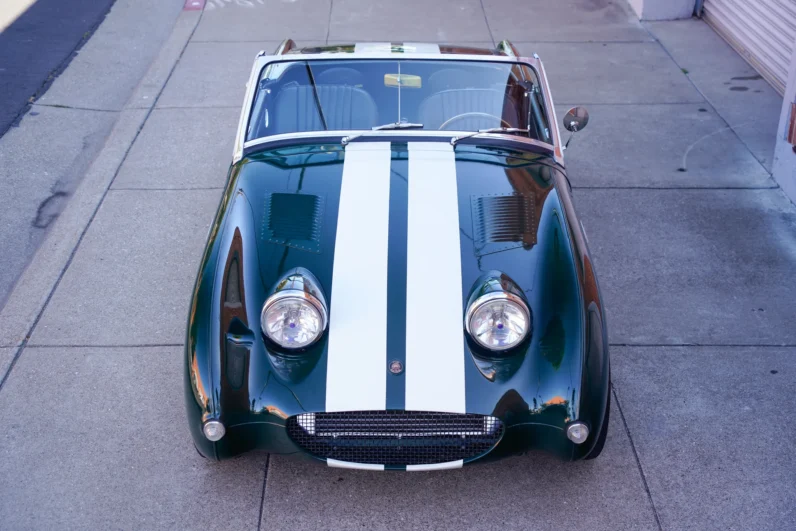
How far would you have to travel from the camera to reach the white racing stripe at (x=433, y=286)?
10.4 feet

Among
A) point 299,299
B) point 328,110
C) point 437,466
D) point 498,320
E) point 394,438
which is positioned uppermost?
point 328,110

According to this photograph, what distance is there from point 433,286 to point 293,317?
0.64 m

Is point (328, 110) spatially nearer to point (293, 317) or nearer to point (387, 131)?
point (387, 131)

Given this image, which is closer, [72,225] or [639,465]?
[639,465]

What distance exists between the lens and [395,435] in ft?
10.4

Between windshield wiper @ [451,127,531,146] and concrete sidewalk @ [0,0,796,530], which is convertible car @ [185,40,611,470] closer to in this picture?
windshield wiper @ [451,127,531,146]

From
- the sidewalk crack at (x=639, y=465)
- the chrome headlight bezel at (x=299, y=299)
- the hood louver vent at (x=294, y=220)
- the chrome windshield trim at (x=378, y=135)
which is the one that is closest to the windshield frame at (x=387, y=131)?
the chrome windshield trim at (x=378, y=135)

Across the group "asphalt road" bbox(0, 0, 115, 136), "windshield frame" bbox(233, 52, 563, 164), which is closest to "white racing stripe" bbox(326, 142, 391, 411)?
"windshield frame" bbox(233, 52, 563, 164)

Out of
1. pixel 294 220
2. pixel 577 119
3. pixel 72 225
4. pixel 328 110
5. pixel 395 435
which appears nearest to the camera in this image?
pixel 395 435

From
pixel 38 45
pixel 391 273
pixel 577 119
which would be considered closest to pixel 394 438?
pixel 391 273

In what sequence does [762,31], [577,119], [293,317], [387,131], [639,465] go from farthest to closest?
[762,31] → [577,119] → [387,131] → [639,465] → [293,317]

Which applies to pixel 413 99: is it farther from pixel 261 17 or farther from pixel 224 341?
pixel 261 17

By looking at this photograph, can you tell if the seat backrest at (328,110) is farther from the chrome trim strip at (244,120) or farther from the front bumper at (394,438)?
the front bumper at (394,438)

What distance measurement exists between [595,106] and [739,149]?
1.34 meters
